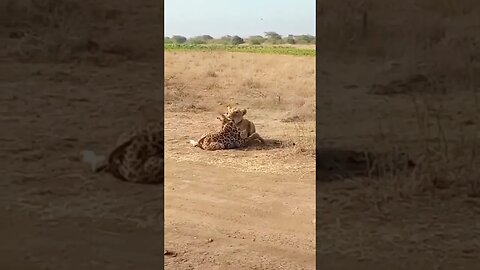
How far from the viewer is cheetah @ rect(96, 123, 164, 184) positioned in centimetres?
285

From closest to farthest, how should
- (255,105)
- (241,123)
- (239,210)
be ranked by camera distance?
(239,210) → (241,123) → (255,105)

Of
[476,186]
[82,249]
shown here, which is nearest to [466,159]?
[476,186]

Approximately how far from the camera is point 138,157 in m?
3.00

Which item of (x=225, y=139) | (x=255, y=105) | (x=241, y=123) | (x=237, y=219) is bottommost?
(x=237, y=219)

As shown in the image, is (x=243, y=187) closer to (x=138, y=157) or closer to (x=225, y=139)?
(x=138, y=157)

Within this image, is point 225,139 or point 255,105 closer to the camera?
point 225,139

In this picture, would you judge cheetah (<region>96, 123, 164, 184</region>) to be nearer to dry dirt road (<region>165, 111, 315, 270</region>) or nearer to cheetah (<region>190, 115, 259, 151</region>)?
dry dirt road (<region>165, 111, 315, 270</region>)

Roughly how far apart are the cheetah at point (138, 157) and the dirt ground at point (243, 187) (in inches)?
8.7

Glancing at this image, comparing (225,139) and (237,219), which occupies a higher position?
A: (225,139)

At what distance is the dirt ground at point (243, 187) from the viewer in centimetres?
251

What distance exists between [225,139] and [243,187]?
114 cm

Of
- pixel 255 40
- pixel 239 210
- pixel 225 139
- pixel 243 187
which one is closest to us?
pixel 239 210

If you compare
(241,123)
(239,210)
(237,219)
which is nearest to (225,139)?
(241,123)

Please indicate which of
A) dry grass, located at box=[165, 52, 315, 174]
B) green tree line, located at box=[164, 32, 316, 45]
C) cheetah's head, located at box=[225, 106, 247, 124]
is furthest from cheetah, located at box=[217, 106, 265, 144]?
green tree line, located at box=[164, 32, 316, 45]
